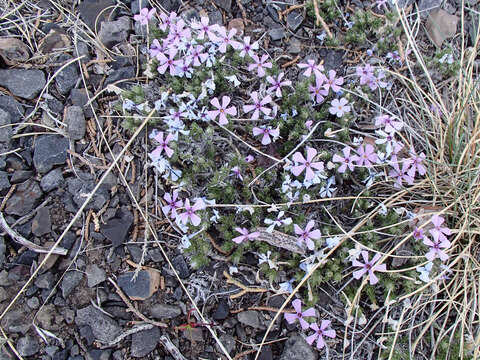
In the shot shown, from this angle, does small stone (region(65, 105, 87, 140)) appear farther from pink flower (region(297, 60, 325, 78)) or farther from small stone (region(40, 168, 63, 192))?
pink flower (region(297, 60, 325, 78))

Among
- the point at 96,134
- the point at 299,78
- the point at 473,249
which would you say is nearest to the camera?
the point at 473,249

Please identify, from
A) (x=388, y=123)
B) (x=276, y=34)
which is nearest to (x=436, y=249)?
(x=388, y=123)

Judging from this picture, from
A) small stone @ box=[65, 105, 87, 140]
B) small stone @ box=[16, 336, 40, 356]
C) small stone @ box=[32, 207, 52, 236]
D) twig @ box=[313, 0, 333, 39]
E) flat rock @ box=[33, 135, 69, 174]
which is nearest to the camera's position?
small stone @ box=[16, 336, 40, 356]

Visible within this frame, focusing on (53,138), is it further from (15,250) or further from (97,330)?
(97,330)

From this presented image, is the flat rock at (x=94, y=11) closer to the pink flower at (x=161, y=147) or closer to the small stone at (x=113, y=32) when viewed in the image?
the small stone at (x=113, y=32)

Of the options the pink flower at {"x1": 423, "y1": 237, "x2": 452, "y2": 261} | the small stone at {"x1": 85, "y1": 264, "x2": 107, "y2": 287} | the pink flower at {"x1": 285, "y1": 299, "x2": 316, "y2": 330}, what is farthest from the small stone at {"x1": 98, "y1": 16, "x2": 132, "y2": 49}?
the pink flower at {"x1": 423, "y1": 237, "x2": 452, "y2": 261}

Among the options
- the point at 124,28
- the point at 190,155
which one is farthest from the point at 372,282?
the point at 124,28
